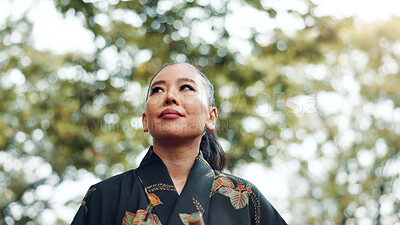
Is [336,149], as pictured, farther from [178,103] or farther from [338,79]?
[178,103]

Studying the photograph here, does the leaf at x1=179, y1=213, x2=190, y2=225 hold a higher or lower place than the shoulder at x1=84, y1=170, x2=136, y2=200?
lower

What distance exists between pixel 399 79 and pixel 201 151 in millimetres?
9997

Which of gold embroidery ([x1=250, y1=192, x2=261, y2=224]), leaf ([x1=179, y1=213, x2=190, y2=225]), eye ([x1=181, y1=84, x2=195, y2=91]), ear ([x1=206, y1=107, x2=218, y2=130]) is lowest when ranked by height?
gold embroidery ([x1=250, y1=192, x2=261, y2=224])

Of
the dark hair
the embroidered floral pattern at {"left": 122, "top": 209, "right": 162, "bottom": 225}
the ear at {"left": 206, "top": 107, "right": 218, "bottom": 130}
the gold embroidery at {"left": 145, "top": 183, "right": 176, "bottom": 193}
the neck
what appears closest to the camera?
the embroidered floral pattern at {"left": 122, "top": 209, "right": 162, "bottom": 225}

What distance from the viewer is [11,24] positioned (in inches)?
303

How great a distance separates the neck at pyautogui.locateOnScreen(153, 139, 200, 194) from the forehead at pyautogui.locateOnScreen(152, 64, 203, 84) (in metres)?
0.31

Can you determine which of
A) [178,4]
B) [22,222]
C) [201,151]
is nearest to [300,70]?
[178,4]

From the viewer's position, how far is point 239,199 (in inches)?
81.0

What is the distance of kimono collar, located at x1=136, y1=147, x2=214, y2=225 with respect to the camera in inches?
75.0

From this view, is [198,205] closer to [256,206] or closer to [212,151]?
[256,206]

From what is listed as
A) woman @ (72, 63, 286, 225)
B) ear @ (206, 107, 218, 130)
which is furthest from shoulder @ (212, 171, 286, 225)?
ear @ (206, 107, 218, 130)

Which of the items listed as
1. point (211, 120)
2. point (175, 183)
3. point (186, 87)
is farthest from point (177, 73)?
point (175, 183)

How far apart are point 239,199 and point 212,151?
48cm

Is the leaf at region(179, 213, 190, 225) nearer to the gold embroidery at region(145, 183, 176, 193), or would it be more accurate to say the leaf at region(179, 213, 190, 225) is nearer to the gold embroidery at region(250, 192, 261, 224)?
the gold embroidery at region(145, 183, 176, 193)
